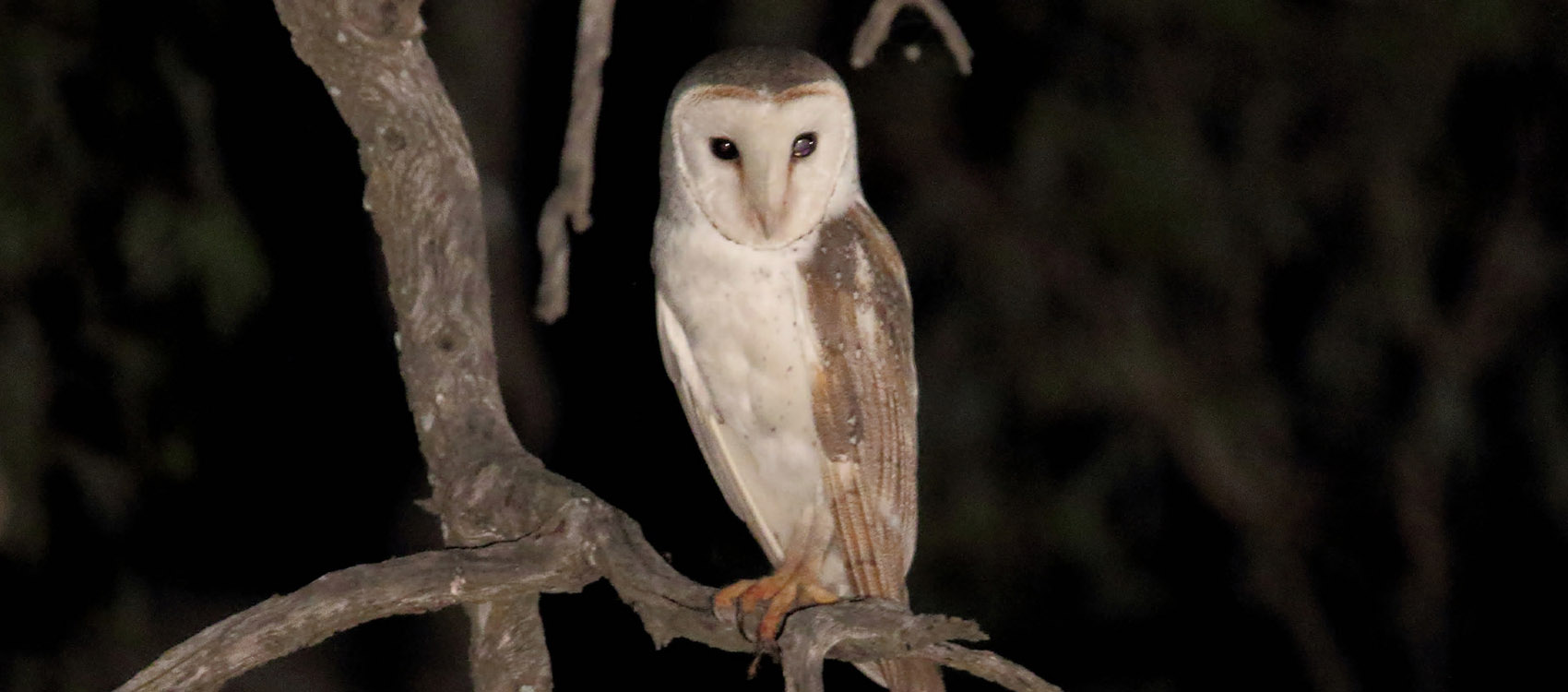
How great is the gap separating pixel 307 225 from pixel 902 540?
185 centimetres

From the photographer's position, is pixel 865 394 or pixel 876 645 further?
pixel 865 394

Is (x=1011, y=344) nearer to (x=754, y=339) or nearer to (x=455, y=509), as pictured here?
(x=754, y=339)

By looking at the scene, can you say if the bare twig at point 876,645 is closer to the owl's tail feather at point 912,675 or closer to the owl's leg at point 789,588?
the owl's leg at point 789,588

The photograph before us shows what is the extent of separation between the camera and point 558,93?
125 inches

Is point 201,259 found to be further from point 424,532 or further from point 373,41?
point 373,41

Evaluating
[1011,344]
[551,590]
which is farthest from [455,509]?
[1011,344]

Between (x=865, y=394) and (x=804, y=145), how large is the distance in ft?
0.93

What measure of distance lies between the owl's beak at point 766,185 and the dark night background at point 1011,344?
1.41 metres

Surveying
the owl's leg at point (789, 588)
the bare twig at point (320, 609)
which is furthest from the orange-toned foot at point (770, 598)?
the bare twig at point (320, 609)

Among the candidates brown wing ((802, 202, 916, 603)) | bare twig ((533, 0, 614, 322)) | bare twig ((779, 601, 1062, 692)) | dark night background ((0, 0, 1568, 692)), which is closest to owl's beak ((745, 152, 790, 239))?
brown wing ((802, 202, 916, 603))

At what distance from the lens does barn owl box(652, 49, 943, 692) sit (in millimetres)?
1604

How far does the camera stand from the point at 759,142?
159 centimetres

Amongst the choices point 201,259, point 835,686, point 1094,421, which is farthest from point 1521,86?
point 201,259

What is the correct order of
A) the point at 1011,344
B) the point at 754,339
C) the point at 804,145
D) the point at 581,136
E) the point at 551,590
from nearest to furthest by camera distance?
the point at 581,136
the point at 551,590
the point at 804,145
the point at 754,339
the point at 1011,344
